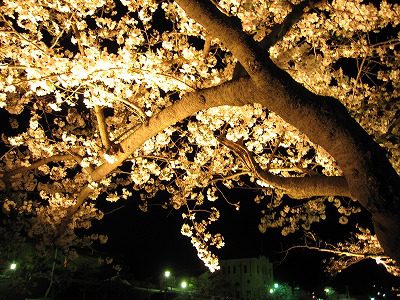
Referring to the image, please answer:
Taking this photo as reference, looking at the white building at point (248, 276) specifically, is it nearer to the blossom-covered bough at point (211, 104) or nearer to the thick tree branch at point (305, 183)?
the blossom-covered bough at point (211, 104)

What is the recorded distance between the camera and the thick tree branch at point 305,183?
15.1 feet

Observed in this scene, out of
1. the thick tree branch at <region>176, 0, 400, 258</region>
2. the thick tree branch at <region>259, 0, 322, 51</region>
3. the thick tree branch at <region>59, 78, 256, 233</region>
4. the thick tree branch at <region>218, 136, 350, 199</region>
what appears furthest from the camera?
the thick tree branch at <region>259, 0, 322, 51</region>

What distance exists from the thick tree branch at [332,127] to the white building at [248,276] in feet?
169

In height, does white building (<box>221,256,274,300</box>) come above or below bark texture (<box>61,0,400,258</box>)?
above

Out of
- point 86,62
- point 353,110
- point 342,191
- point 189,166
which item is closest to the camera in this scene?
point 342,191

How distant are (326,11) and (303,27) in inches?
24.2

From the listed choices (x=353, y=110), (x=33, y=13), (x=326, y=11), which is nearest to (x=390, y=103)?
(x=353, y=110)

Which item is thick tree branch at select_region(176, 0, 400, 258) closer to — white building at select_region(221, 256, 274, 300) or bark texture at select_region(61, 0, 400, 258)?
bark texture at select_region(61, 0, 400, 258)

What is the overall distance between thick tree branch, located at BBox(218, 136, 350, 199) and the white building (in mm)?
49846

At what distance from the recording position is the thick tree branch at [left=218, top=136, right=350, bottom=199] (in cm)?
462

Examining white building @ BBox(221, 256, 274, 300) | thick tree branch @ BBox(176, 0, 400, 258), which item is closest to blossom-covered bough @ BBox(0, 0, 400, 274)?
thick tree branch @ BBox(176, 0, 400, 258)

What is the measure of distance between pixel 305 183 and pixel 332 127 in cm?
147

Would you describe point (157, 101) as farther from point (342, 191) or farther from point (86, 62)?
point (342, 191)

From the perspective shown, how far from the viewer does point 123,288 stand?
73.0 ft
